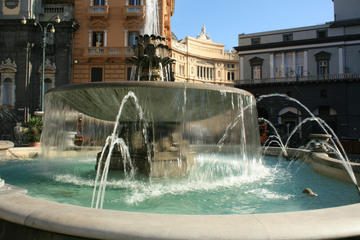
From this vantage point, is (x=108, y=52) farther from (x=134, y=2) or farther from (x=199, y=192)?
(x=199, y=192)

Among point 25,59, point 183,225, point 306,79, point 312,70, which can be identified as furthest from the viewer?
point 312,70

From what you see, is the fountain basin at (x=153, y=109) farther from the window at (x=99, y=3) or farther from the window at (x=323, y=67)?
the window at (x=323, y=67)

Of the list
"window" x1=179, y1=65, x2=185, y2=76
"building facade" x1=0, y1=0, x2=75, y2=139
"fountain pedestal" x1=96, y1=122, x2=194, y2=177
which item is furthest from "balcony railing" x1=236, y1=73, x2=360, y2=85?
"fountain pedestal" x1=96, y1=122, x2=194, y2=177

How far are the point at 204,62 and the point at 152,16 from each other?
3179 cm

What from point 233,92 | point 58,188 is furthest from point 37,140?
point 233,92

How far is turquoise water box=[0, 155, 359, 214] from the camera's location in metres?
3.56

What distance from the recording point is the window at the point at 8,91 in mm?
23094

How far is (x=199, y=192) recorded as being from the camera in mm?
4387

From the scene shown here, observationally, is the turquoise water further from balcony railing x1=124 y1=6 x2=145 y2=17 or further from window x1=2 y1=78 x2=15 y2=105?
balcony railing x1=124 y1=6 x2=145 y2=17

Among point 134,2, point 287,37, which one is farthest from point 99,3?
point 287,37

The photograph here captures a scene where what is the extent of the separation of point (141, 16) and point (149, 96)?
20789 millimetres

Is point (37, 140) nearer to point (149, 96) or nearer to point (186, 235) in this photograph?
point (149, 96)

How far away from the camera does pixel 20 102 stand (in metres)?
23.0

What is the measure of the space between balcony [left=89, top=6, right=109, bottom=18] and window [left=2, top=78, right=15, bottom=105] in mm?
8621
